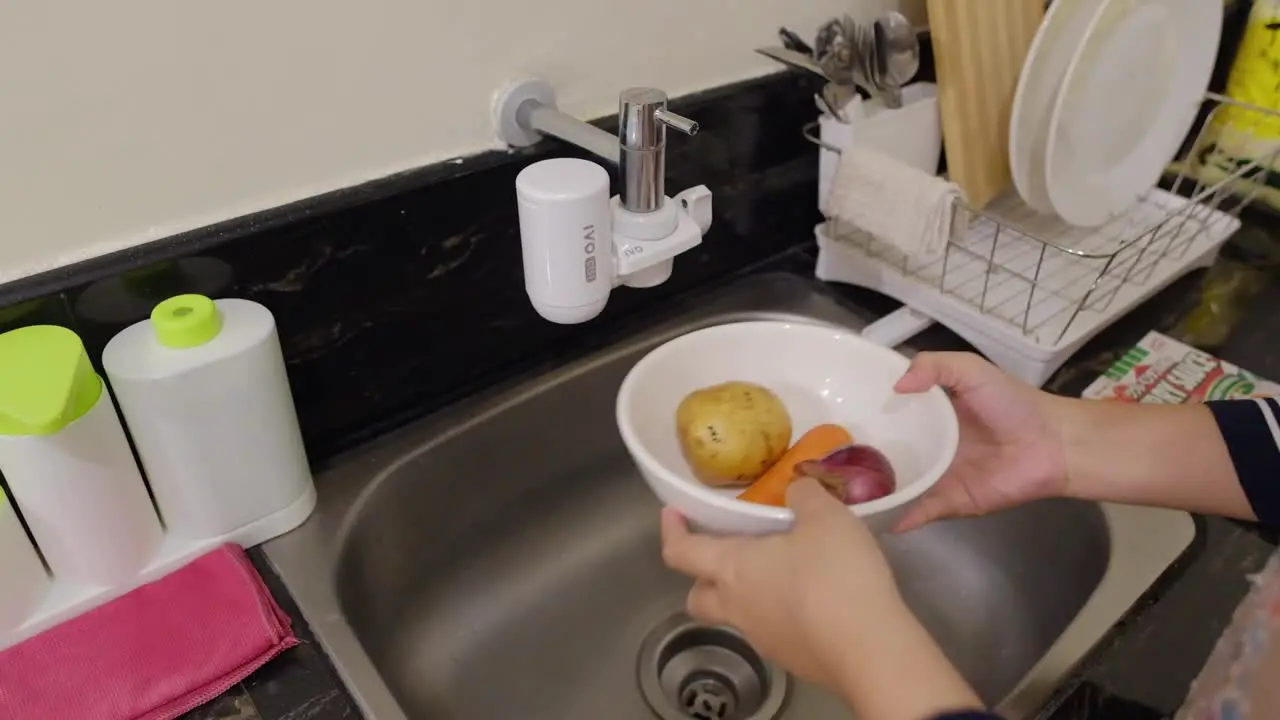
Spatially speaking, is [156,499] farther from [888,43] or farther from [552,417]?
[888,43]

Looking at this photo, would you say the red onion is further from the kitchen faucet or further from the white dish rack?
the white dish rack

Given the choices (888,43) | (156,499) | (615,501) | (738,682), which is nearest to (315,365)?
(156,499)

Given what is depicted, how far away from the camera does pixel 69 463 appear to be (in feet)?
1.89

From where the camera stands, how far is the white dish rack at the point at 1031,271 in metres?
0.88

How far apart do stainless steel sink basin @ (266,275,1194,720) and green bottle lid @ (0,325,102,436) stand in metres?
0.19

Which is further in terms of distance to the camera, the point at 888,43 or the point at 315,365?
the point at 888,43

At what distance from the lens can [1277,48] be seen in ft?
3.54

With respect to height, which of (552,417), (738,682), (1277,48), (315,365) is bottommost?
(738,682)

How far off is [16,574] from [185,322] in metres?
0.19

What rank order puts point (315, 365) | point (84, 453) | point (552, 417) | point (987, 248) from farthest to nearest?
point (987, 248)
point (552, 417)
point (315, 365)
point (84, 453)

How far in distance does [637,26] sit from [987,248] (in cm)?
44

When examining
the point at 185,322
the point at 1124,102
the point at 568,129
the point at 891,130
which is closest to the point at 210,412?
the point at 185,322

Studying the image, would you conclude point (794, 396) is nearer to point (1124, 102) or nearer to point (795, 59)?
point (795, 59)

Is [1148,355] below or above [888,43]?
Result: below
